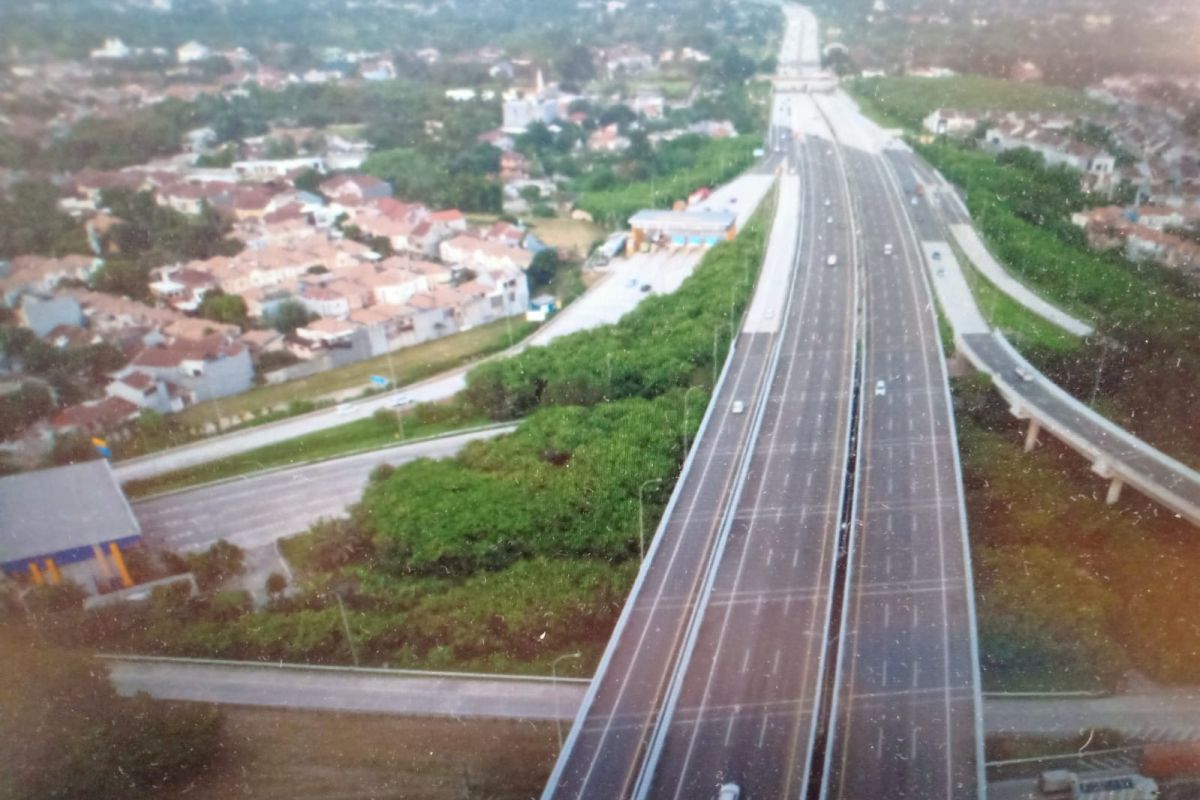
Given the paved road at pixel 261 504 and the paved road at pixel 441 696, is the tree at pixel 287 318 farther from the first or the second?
the paved road at pixel 441 696

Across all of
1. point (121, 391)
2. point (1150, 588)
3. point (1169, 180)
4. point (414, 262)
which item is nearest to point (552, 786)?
point (1150, 588)

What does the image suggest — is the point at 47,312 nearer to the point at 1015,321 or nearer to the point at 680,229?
the point at 680,229

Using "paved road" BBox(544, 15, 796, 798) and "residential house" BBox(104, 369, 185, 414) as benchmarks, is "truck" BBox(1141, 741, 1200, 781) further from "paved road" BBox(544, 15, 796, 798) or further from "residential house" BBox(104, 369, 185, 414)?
"residential house" BBox(104, 369, 185, 414)

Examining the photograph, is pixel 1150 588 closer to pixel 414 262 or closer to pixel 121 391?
pixel 121 391

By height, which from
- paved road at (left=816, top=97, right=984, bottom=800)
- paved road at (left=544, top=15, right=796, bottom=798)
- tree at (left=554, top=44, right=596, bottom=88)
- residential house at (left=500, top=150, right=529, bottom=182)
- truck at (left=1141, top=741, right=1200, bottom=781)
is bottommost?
truck at (left=1141, top=741, right=1200, bottom=781)

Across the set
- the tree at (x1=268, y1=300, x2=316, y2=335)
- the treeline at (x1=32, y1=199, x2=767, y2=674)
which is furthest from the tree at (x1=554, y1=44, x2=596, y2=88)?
the treeline at (x1=32, y1=199, x2=767, y2=674)

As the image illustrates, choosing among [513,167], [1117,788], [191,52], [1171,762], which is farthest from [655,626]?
[513,167]

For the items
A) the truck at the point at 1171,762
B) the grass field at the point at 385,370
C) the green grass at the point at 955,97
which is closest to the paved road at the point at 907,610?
the truck at the point at 1171,762
